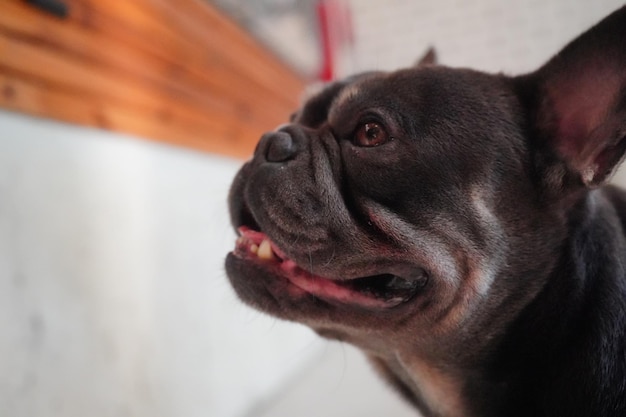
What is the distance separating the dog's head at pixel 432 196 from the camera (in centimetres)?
100

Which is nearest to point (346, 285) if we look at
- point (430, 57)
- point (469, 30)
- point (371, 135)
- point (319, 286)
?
point (319, 286)

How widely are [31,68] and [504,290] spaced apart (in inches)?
48.8

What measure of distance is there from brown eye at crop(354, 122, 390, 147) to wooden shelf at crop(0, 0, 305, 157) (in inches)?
33.7

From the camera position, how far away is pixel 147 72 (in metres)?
1.91

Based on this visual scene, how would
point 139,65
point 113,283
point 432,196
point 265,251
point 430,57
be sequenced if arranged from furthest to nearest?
point 139,65 < point 113,283 < point 430,57 < point 265,251 < point 432,196

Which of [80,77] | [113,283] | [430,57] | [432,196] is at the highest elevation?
[430,57]

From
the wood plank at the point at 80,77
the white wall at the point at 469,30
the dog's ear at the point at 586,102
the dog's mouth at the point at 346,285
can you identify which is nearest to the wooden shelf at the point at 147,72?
the wood plank at the point at 80,77

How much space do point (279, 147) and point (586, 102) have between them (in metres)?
0.58

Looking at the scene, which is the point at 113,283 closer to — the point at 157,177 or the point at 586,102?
the point at 157,177

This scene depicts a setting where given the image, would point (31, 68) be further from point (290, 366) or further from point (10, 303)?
point (290, 366)

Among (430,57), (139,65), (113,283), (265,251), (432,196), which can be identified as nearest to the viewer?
(432,196)

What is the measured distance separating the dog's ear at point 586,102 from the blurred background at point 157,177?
15 centimetres

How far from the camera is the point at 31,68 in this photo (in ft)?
4.66

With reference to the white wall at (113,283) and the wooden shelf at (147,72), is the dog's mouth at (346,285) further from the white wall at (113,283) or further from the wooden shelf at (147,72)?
the wooden shelf at (147,72)
